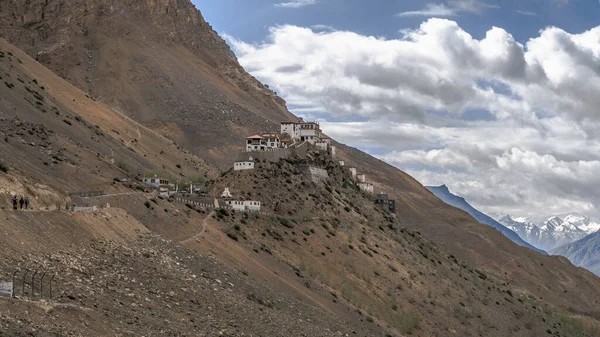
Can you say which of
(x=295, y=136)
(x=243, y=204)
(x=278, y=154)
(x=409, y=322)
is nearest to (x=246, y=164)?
(x=278, y=154)

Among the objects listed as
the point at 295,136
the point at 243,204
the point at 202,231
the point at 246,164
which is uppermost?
the point at 295,136

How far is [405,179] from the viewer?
172500mm

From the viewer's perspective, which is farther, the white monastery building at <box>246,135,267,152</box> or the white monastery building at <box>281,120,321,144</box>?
the white monastery building at <box>281,120,321,144</box>

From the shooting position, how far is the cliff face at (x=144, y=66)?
129 meters

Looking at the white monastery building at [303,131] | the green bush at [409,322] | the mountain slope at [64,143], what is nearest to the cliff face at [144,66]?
the mountain slope at [64,143]

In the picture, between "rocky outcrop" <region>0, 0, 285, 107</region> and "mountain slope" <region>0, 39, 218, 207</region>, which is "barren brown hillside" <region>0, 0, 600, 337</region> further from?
"rocky outcrop" <region>0, 0, 285, 107</region>

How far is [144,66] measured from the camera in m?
140

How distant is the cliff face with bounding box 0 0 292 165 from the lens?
12888cm

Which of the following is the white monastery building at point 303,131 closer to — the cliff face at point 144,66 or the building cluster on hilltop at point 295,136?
the building cluster on hilltop at point 295,136

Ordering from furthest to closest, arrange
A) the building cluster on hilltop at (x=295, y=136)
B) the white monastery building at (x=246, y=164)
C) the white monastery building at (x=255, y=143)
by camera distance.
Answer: the building cluster on hilltop at (x=295, y=136)
the white monastery building at (x=255, y=143)
the white monastery building at (x=246, y=164)

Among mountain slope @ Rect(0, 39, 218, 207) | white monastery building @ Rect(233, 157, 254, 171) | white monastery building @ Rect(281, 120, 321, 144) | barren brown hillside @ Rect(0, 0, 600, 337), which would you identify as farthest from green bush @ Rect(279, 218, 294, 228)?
white monastery building @ Rect(281, 120, 321, 144)

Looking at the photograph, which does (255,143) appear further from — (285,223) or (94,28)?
(94,28)

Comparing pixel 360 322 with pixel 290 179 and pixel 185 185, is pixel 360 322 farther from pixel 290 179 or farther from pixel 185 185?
pixel 185 185

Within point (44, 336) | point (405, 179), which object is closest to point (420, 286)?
point (44, 336)
